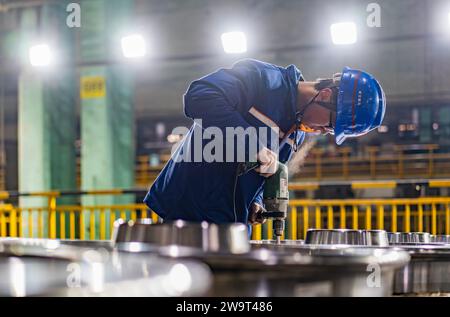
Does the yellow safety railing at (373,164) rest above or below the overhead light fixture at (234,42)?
below

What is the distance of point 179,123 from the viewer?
17125 mm

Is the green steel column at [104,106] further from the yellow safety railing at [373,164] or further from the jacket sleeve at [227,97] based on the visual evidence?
the yellow safety railing at [373,164]

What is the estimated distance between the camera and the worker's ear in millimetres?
2688

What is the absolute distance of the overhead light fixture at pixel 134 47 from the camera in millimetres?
8859

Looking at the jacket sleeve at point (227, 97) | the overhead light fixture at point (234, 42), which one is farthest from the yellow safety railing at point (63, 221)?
the jacket sleeve at point (227, 97)

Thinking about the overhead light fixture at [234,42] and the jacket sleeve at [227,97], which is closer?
the jacket sleeve at [227,97]

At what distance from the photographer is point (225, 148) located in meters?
2.57

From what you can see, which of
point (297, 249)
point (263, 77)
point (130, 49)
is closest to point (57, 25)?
point (130, 49)

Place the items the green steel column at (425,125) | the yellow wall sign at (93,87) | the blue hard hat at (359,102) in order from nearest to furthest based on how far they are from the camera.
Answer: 1. the blue hard hat at (359,102)
2. the yellow wall sign at (93,87)
3. the green steel column at (425,125)

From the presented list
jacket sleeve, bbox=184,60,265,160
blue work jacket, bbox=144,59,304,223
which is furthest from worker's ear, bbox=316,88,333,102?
jacket sleeve, bbox=184,60,265,160

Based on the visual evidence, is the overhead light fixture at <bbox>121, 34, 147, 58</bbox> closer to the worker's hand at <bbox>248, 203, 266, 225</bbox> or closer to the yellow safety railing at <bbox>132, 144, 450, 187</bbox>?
the worker's hand at <bbox>248, 203, 266, 225</bbox>

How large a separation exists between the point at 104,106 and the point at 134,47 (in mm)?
877
